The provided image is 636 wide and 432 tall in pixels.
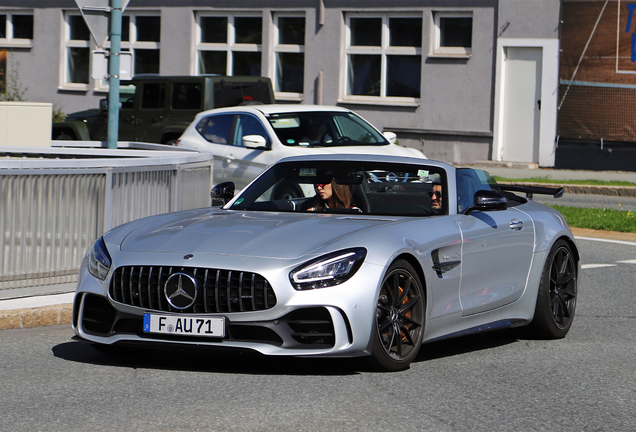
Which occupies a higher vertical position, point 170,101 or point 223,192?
point 170,101

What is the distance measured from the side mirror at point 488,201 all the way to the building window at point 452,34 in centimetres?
1856

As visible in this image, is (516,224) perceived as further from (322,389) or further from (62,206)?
(62,206)

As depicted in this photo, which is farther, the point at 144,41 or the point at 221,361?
the point at 144,41

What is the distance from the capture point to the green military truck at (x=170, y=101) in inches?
733

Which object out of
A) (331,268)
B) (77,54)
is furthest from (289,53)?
(331,268)

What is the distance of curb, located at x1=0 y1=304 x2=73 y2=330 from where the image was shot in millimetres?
7605

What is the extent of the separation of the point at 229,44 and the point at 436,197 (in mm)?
21726

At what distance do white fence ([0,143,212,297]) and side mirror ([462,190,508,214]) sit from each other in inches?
133

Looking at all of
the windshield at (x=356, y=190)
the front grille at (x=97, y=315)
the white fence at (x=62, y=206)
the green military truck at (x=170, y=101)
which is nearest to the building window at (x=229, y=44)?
the green military truck at (x=170, y=101)

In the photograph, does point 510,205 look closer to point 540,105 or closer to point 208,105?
point 208,105

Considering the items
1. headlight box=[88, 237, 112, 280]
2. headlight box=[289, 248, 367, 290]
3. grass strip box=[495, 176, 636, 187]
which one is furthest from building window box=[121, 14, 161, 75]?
headlight box=[289, 248, 367, 290]

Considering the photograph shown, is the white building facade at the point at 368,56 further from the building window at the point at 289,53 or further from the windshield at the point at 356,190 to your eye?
the windshield at the point at 356,190

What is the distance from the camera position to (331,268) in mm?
5711

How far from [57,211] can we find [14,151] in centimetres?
358
